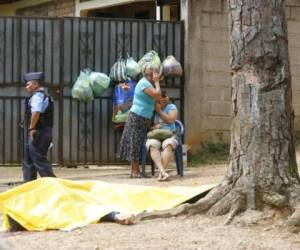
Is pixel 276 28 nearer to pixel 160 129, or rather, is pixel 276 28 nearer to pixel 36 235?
pixel 36 235

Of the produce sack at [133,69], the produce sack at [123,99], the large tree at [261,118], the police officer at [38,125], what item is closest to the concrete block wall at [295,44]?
the produce sack at [133,69]

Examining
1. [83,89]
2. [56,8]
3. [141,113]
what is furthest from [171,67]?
[56,8]

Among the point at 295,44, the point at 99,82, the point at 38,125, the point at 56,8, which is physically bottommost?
the point at 38,125

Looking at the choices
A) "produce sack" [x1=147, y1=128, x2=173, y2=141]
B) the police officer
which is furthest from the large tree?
"produce sack" [x1=147, y1=128, x2=173, y2=141]

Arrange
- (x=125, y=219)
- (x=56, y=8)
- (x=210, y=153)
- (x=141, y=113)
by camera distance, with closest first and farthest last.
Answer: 1. (x=125, y=219)
2. (x=141, y=113)
3. (x=210, y=153)
4. (x=56, y=8)

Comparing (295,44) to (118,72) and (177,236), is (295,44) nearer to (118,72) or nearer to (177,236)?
(118,72)

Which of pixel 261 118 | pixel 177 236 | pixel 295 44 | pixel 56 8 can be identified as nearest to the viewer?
pixel 177 236

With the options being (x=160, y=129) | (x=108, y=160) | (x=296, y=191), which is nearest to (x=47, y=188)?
(x=296, y=191)

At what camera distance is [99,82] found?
1127 centimetres

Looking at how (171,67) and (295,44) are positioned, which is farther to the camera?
(295,44)

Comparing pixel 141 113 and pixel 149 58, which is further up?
pixel 149 58

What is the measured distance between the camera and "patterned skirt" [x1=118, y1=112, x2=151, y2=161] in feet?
32.7

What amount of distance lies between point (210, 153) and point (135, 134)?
2233 mm

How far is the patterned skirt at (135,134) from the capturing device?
9.95 m
